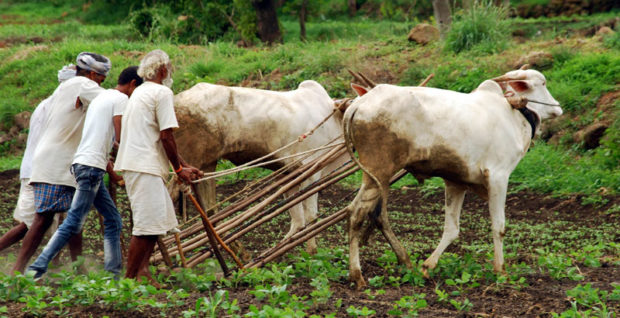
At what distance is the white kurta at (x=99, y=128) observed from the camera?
5879 mm

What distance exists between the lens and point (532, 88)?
6.86 metres

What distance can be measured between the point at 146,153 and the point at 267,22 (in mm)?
13982

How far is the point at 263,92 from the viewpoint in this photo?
775 centimetres

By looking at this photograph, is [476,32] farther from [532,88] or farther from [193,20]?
[193,20]

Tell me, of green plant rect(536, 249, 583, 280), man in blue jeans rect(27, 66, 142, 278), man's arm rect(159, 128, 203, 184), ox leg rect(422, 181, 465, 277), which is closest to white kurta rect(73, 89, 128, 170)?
man in blue jeans rect(27, 66, 142, 278)

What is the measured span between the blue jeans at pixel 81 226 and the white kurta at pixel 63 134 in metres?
0.29

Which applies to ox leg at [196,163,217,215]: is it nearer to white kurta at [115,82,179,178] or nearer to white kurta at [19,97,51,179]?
white kurta at [19,97,51,179]

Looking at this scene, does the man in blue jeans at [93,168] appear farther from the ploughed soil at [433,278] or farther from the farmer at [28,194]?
the ploughed soil at [433,278]

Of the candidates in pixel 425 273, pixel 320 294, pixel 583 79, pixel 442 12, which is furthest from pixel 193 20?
pixel 320 294

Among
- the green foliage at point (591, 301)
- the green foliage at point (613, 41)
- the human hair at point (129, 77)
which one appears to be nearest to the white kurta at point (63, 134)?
the human hair at point (129, 77)

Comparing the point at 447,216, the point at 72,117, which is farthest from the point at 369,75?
the point at 72,117

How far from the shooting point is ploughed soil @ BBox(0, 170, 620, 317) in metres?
5.18

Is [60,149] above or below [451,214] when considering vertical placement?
above

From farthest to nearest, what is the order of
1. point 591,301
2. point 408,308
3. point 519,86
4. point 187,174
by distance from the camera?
point 519,86 → point 187,174 → point 591,301 → point 408,308
